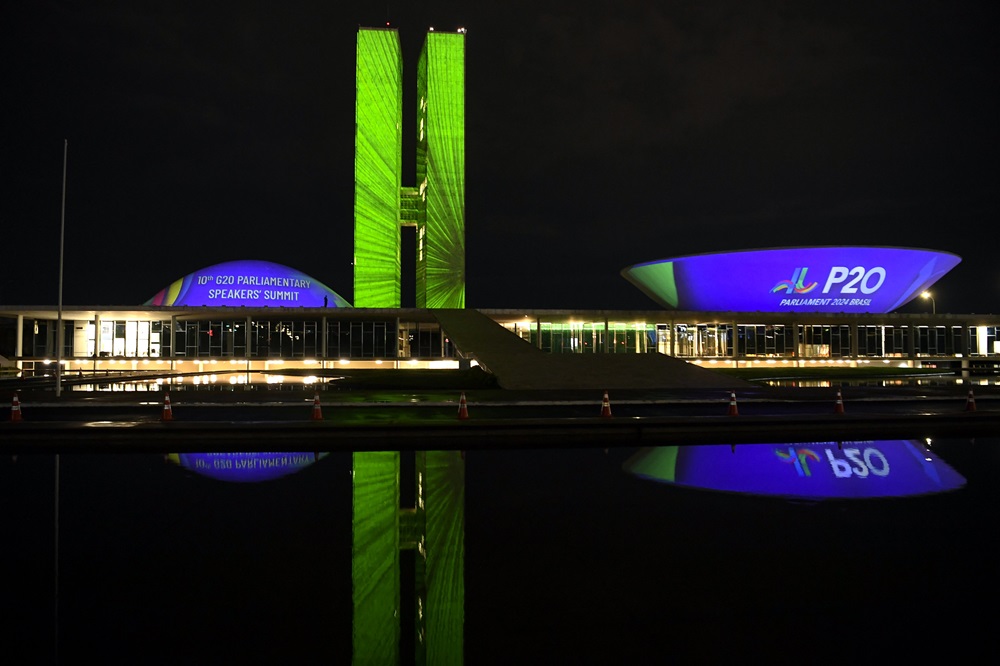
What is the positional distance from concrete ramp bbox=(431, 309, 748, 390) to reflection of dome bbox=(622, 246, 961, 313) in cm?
3245

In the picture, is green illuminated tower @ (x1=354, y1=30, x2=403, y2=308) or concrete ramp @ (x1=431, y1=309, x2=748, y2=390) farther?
green illuminated tower @ (x1=354, y1=30, x2=403, y2=308)

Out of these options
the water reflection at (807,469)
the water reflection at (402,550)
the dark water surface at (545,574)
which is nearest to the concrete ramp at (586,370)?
the water reflection at (807,469)

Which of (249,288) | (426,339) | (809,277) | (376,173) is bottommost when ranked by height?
(426,339)

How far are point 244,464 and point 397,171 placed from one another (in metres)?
63.4

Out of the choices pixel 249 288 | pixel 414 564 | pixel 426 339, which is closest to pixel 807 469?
pixel 414 564

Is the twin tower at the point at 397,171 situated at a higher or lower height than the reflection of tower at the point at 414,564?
higher

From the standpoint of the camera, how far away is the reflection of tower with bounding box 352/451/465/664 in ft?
14.8

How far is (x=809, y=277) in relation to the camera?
60.1 metres

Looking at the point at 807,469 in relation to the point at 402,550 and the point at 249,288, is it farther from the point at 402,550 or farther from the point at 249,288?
the point at 249,288

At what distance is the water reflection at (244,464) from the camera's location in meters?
10.1

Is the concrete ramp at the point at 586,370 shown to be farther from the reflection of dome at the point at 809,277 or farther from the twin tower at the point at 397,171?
the twin tower at the point at 397,171

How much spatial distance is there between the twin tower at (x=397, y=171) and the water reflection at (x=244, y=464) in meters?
57.1

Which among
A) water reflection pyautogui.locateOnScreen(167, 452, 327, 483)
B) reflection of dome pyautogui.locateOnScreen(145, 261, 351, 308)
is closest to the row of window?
reflection of dome pyautogui.locateOnScreen(145, 261, 351, 308)

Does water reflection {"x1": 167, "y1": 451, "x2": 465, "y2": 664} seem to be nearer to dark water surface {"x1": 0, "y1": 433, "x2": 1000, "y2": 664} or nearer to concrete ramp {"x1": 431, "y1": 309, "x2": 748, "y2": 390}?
dark water surface {"x1": 0, "y1": 433, "x2": 1000, "y2": 664}
